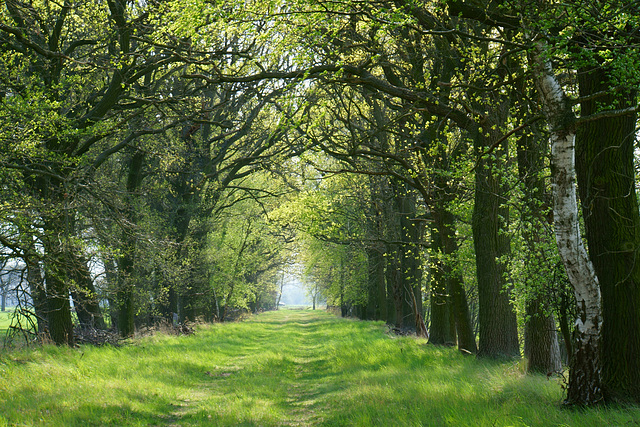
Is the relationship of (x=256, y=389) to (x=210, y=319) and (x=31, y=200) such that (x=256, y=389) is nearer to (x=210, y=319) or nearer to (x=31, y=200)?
(x=31, y=200)

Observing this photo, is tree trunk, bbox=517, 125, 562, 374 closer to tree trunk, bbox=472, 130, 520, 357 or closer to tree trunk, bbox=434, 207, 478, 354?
tree trunk, bbox=472, 130, 520, 357

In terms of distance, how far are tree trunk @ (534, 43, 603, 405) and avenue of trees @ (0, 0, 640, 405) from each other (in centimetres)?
2

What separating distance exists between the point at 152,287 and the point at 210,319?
10987 mm

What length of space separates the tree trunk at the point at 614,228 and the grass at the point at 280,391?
635 mm

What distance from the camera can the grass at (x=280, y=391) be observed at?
283 inches

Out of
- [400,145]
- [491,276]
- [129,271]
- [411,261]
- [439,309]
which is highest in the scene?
[400,145]

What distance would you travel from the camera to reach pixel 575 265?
6.36 meters

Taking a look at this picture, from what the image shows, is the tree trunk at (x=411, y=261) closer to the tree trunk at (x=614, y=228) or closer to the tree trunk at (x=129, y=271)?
the tree trunk at (x=129, y=271)

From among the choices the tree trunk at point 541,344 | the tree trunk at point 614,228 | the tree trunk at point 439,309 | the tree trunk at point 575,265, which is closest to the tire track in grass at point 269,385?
the tree trunk at point 439,309

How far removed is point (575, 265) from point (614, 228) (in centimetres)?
80

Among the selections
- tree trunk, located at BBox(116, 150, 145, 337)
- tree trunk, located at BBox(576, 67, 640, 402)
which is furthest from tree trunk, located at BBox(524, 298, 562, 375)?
tree trunk, located at BBox(116, 150, 145, 337)

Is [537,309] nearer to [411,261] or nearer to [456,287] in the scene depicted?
[456,287]

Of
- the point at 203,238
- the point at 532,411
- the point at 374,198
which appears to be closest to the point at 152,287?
the point at 203,238

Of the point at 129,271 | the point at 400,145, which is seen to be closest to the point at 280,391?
the point at 400,145
